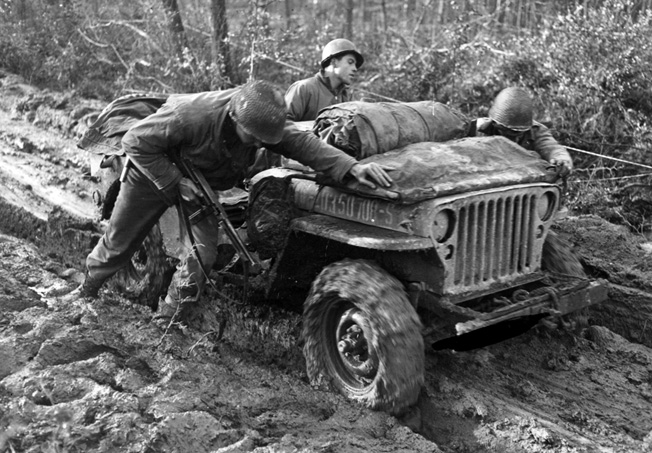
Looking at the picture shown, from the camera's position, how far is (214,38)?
11742 mm

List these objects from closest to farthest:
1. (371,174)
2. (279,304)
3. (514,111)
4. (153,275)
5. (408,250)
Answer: (408,250)
(371,174)
(279,304)
(514,111)
(153,275)

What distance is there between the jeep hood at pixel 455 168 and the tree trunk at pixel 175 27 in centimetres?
795

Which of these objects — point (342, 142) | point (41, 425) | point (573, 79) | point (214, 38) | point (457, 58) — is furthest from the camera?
point (214, 38)

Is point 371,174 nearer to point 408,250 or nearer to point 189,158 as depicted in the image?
point 408,250

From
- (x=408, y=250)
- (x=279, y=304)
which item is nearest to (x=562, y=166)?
(x=408, y=250)

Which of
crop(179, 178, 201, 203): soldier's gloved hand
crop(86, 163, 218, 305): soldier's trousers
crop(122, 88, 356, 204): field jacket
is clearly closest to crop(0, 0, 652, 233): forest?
crop(122, 88, 356, 204): field jacket

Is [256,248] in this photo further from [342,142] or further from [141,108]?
[141,108]

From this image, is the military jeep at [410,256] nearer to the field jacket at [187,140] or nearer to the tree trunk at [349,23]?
the field jacket at [187,140]

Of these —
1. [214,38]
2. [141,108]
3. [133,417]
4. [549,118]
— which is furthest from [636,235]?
[214,38]

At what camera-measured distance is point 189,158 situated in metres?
5.46

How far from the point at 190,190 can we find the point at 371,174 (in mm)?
1368

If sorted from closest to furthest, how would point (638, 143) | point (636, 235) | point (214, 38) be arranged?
1. point (636, 235)
2. point (638, 143)
3. point (214, 38)

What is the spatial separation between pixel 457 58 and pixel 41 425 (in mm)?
8313

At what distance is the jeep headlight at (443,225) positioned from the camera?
463cm
